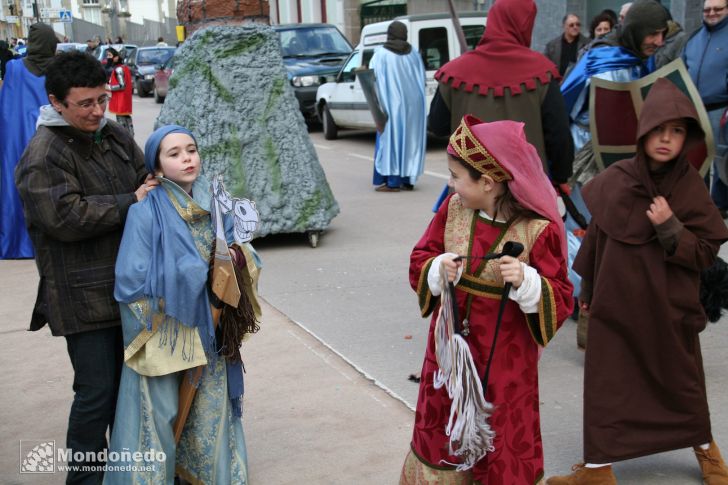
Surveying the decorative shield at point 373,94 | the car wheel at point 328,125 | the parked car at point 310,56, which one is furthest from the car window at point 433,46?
the parked car at point 310,56

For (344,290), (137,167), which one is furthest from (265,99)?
(137,167)

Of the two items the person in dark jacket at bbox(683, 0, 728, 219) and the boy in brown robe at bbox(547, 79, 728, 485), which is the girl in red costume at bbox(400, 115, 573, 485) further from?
the person in dark jacket at bbox(683, 0, 728, 219)

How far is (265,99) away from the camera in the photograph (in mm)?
7812

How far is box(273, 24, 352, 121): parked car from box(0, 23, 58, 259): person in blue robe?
8629 millimetres

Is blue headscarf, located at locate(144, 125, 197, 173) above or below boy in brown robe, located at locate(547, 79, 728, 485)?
above

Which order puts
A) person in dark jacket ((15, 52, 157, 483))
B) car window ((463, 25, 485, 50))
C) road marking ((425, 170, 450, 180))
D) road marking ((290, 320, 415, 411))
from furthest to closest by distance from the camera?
car window ((463, 25, 485, 50))
road marking ((425, 170, 450, 180))
road marking ((290, 320, 415, 411))
person in dark jacket ((15, 52, 157, 483))

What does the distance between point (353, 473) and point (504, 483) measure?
3.29 ft

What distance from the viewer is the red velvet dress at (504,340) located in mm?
2994

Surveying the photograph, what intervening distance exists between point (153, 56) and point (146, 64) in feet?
2.11

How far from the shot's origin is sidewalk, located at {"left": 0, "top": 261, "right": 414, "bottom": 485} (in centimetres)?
392

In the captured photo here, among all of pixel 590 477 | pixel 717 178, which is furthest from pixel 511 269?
pixel 717 178

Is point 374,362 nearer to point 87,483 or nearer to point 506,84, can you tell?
point 506,84

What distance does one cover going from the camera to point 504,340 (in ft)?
9.98

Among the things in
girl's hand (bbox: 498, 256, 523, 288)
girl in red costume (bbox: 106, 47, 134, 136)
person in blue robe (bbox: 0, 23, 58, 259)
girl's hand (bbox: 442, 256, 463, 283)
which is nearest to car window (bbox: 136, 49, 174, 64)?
girl in red costume (bbox: 106, 47, 134, 136)
